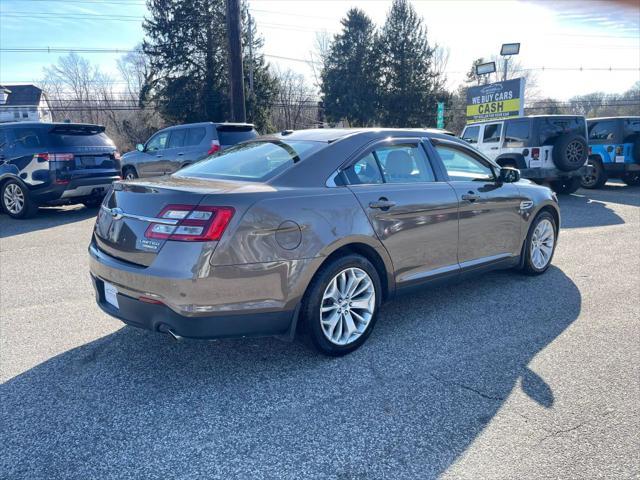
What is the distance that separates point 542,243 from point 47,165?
27.3 ft

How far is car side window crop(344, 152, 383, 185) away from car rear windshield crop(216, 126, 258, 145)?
8132mm

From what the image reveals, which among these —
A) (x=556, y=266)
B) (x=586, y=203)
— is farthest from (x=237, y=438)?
(x=586, y=203)

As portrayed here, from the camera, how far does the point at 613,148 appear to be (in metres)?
12.9

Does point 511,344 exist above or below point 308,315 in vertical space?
below

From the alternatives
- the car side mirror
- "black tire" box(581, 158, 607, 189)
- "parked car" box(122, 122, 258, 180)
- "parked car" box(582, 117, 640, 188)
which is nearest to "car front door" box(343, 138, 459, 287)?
the car side mirror

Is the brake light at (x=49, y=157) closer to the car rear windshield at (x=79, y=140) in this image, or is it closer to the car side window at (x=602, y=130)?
the car rear windshield at (x=79, y=140)

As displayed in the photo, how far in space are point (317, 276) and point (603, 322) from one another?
263cm

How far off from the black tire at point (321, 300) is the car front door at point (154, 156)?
9755mm

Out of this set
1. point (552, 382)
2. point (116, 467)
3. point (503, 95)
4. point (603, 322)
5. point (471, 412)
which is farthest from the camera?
point (503, 95)

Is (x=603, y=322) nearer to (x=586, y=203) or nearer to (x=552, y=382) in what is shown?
(x=552, y=382)

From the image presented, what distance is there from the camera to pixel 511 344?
3.69m

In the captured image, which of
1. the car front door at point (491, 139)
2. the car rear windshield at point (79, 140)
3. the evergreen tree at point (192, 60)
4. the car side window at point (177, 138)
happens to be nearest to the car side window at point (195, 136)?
the car side window at point (177, 138)

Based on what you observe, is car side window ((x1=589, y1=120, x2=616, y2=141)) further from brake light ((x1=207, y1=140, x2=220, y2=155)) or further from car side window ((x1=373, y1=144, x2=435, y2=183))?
car side window ((x1=373, y1=144, x2=435, y2=183))

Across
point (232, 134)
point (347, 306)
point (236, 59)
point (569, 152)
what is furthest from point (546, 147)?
point (347, 306)
